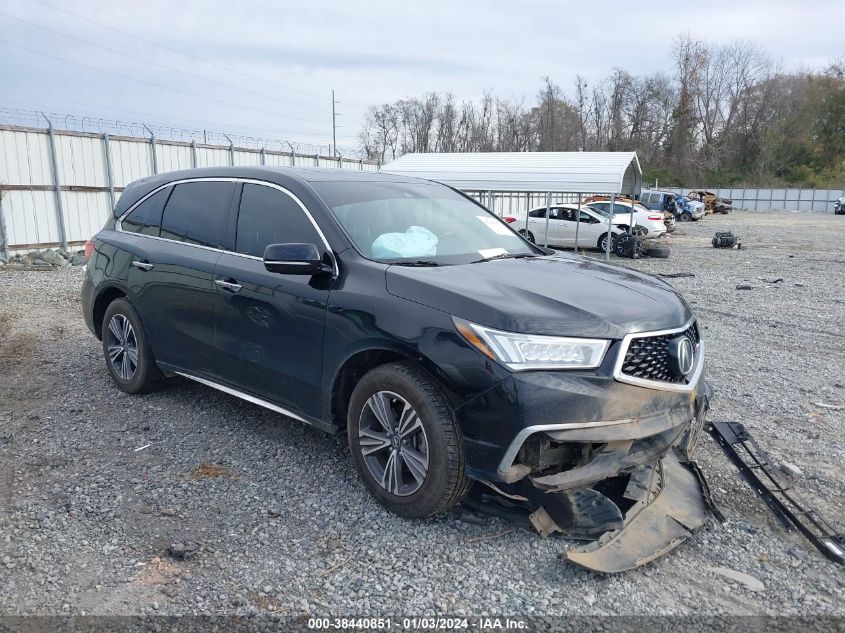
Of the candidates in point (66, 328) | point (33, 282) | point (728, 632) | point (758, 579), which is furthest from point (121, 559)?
point (33, 282)

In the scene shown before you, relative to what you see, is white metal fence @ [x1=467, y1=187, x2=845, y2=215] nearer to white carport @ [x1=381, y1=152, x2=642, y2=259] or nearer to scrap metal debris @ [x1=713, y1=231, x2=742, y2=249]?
scrap metal debris @ [x1=713, y1=231, x2=742, y2=249]

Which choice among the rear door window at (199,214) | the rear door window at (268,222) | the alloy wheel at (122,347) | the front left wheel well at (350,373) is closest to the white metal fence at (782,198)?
the rear door window at (199,214)

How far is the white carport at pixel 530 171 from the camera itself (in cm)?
1858

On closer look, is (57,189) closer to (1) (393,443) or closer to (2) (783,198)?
(1) (393,443)

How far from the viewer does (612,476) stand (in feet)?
10.4

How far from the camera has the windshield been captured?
382 cm

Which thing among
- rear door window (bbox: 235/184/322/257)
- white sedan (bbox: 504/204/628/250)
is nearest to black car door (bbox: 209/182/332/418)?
rear door window (bbox: 235/184/322/257)

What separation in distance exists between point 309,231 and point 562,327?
5.52 feet

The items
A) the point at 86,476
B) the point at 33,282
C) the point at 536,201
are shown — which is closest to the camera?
the point at 86,476

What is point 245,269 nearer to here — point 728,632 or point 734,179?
point 728,632

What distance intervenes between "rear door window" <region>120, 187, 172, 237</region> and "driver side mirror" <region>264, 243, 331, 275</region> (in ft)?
6.07

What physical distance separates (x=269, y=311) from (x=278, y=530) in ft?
4.13

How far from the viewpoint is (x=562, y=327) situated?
3.00 metres

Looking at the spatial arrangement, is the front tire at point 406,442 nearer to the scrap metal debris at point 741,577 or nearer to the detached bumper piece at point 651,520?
the detached bumper piece at point 651,520
